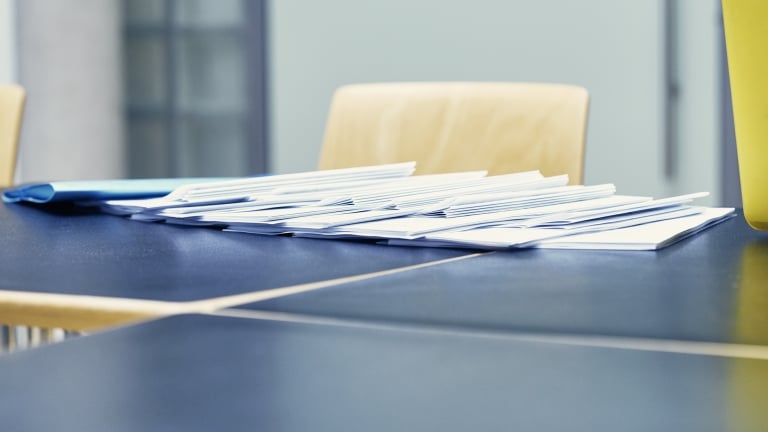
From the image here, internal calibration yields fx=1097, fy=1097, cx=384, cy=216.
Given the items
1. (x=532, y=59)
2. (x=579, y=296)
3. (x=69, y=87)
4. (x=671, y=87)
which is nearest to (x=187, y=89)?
(x=69, y=87)

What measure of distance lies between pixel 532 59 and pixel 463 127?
1.40 metres

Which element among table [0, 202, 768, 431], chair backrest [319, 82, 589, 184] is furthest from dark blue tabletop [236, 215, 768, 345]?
chair backrest [319, 82, 589, 184]

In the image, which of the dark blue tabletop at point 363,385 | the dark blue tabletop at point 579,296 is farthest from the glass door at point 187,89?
the dark blue tabletop at point 363,385

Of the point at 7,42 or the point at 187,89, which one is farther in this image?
the point at 187,89

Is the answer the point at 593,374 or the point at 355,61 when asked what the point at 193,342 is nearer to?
the point at 593,374

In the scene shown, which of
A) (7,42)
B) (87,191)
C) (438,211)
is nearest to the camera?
(438,211)

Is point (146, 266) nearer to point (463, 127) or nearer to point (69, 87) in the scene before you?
point (463, 127)

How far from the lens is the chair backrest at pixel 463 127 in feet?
4.26

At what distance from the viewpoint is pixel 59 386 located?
0.29m

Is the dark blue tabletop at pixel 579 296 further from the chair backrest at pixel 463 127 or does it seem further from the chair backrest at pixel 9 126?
the chair backrest at pixel 9 126

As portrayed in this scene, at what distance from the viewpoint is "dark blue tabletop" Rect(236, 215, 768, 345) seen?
0.37 meters

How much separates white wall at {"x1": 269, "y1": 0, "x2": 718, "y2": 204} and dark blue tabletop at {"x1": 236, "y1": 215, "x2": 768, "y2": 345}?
2.05 meters

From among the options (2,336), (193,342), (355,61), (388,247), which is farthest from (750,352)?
(355,61)

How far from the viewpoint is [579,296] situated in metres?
0.43
